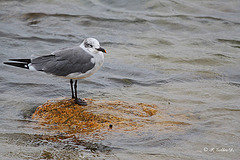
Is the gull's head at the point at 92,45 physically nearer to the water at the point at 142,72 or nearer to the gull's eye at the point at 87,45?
the gull's eye at the point at 87,45

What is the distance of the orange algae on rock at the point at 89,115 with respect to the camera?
5680 millimetres

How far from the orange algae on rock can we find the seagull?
22cm

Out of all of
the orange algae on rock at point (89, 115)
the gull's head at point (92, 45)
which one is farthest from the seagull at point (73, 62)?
the orange algae on rock at point (89, 115)

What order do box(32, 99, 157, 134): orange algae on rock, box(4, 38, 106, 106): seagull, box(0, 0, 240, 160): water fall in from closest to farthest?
box(0, 0, 240, 160): water
box(32, 99, 157, 134): orange algae on rock
box(4, 38, 106, 106): seagull

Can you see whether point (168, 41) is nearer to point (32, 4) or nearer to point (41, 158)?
point (32, 4)

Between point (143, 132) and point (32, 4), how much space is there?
1007 centimetres

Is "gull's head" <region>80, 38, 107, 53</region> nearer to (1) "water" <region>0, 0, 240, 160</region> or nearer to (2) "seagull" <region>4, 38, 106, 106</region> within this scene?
(2) "seagull" <region>4, 38, 106, 106</region>

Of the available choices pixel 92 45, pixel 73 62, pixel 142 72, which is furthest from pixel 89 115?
pixel 142 72

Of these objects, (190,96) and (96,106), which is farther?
(190,96)

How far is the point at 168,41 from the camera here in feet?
36.4

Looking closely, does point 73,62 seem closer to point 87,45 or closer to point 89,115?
point 87,45

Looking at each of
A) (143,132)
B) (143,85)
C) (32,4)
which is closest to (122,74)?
(143,85)

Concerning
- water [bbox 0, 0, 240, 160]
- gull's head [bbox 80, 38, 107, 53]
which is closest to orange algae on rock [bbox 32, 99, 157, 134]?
water [bbox 0, 0, 240, 160]

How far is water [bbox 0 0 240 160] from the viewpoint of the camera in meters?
5.36
